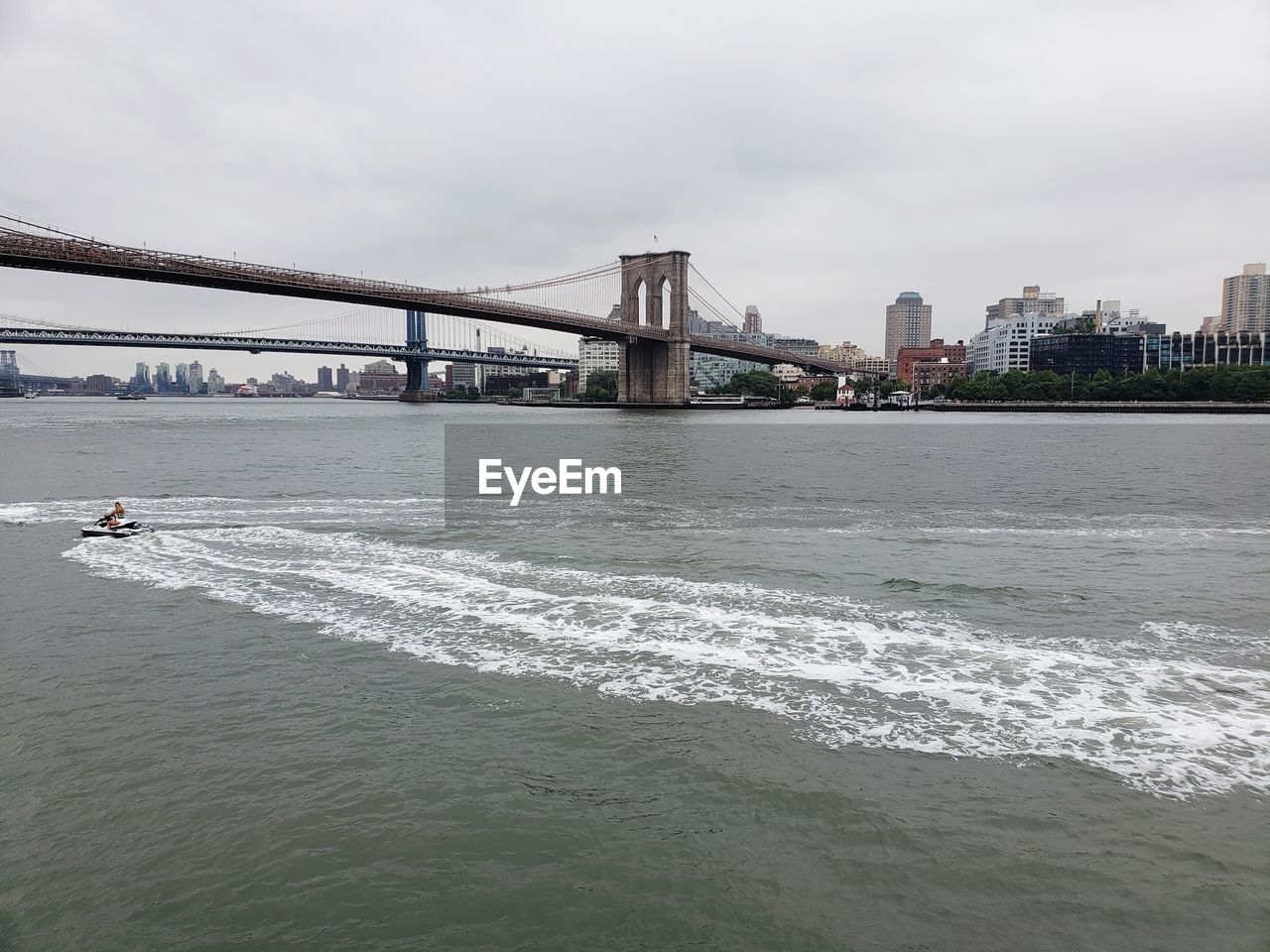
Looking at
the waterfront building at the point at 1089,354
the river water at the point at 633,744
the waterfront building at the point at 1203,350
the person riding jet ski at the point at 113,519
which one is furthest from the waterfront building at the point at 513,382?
the river water at the point at 633,744

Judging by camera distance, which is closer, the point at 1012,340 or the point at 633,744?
the point at 633,744

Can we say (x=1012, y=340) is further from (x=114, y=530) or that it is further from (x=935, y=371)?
(x=114, y=530)

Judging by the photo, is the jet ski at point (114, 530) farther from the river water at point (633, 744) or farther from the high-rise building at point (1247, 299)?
the high-rise building at point (1247, 299)

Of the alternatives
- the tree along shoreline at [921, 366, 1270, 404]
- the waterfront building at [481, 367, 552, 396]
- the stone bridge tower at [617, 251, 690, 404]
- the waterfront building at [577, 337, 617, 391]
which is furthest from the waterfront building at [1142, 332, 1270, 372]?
the waterfront building at [481, 367, 552, 396]

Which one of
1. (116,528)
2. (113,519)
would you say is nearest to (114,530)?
(116,528)

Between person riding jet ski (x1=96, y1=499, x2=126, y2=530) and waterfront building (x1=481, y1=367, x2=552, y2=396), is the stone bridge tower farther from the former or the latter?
waterfront building (x1=481, y1=367, x2=552, y2=396)

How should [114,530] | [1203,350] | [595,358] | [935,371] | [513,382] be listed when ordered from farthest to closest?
1. [513,382]
2. [595,358]
3. [935,371]
4. [1203,350]
5. [114,530]
